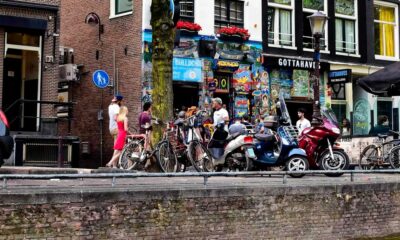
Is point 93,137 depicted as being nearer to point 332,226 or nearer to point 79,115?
point 79,115

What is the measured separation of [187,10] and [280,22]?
4539mm

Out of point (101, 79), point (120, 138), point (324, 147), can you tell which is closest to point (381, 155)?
point (324, 147)

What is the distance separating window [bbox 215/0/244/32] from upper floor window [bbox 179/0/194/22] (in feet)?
3.66

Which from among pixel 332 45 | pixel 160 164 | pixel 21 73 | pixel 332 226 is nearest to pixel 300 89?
pixel 332 45

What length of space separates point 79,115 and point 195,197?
51.3 feet

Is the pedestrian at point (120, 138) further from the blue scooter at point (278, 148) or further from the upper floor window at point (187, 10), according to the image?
the upper floor window at point (187, 10)

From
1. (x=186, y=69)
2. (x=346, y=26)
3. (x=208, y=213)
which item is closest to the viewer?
(x=208, y=213)

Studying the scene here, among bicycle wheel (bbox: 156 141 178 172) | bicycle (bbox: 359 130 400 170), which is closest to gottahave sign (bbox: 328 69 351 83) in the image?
bicycle (bbox: 359 130 400 170)

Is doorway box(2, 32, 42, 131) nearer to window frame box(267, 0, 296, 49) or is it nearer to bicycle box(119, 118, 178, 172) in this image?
bicycle box(119, 118, 178, 172)

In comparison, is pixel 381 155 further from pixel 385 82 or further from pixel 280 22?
pixel 280 22

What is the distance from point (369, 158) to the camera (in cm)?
1617

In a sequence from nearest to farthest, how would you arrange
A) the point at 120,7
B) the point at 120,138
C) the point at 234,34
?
the point at 120,138
the point at 120,7
the point at 234,34

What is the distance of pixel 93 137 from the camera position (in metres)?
22.8

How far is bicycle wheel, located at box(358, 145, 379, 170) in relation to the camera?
16047 millimetres
